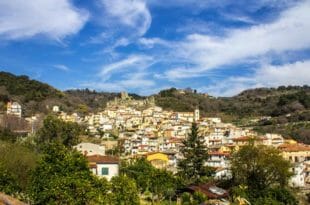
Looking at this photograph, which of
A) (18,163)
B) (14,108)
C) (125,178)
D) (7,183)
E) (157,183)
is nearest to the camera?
(7,183)

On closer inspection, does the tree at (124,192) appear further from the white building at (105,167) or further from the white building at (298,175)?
the white building at (298,175)

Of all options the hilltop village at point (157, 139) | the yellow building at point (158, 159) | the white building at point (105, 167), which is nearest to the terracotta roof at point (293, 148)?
the hilltop village at point (157, 139)

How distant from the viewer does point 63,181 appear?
22.9 m

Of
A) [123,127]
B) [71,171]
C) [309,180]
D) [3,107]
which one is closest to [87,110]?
[123,127]

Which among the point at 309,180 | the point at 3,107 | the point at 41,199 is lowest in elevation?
the point at 309,180

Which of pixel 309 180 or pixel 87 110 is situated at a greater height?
pixel 87 110

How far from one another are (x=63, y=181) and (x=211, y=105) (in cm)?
14945

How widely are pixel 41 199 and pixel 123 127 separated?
102 m

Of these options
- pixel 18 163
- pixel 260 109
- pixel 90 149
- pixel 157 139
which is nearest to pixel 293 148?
pixel 157 139

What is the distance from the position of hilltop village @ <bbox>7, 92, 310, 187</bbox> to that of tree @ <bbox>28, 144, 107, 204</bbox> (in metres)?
17.4

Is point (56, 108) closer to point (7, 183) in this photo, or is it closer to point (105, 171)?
point (105, 171)

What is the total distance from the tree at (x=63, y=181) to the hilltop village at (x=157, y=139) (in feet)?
57.1

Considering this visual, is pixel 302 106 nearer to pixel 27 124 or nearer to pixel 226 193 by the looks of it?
pixel 27 124

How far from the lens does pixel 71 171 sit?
25.8 metres
